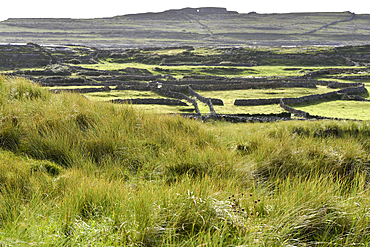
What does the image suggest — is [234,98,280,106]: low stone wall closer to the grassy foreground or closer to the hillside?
the grassy foreground

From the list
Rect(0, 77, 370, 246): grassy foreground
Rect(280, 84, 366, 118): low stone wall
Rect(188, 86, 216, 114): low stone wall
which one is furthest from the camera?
Rect(188, 86, 216, 114): low stone wall

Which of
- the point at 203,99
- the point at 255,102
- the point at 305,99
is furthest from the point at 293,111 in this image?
the point at 203,99

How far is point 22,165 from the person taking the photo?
139 inches

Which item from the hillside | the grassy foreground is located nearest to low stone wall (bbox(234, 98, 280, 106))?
the grassy foreground

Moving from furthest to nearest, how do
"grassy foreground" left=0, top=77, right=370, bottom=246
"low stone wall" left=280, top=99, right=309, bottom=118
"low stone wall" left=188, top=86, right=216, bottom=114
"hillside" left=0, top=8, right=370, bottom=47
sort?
"hillside" left=0, top=8, right=370, bottom=47 → "low stone wall" left=188, top=86, right=216, bottom=114 → "low stone wall" left=280, top=99, right=309, bottom=118 → "grassy foreground" left=0, top=77, right=370, bottom=246

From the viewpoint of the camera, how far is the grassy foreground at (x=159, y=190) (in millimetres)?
2467

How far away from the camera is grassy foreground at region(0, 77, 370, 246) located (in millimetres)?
2467

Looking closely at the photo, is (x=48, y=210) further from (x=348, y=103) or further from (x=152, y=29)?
(x=152, y=29)

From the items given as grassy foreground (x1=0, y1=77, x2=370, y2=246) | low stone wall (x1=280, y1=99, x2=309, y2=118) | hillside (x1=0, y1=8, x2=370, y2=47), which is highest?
hillside (x1=0, y1=8, x2=370, y2=47)

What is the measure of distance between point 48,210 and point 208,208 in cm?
154

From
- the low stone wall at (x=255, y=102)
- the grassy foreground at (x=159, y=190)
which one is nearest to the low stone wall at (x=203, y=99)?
the low stone wall at (x=255, y=102)

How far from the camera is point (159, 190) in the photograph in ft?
9.77

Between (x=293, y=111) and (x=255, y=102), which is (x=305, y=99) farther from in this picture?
(x=293, y=111)

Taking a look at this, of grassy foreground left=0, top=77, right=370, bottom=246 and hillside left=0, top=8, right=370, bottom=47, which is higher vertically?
hillside left=0, top=8, right=370, bottom=47
